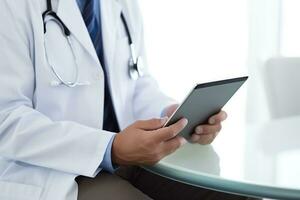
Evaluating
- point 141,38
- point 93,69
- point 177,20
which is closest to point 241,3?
point 177,20

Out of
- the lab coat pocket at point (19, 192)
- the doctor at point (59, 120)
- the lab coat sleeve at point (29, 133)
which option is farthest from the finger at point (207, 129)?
the lab coat pocket at point (19, 192)

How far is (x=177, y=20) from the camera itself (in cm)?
227

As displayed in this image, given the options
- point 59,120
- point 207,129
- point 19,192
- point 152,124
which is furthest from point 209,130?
point 19,192

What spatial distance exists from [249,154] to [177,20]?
122 cm

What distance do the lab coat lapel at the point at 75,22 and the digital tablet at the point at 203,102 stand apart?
27cm

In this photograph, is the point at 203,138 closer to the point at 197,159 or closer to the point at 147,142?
the point at 197,159

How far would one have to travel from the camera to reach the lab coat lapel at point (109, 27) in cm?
117

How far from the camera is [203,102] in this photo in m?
0.99

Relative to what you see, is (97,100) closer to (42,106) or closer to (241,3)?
(42,106)

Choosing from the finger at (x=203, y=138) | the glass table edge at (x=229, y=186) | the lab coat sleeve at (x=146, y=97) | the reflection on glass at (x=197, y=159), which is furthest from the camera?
the lab coat sleeve at (x=146, y=97)

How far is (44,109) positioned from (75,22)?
0.70 ft

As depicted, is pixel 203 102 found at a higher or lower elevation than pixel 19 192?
higher

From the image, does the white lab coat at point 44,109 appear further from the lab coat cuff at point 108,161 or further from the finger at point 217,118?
the finger at point 217,118

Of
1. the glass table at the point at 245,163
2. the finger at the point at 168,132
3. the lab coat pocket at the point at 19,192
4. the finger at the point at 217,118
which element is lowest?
the glass table at the point at 245,163
